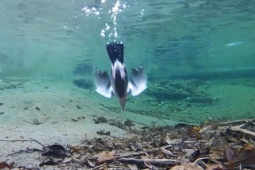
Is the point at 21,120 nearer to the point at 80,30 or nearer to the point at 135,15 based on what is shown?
the point at 135,15

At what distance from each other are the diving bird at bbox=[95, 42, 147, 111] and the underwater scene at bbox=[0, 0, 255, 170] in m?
0.01

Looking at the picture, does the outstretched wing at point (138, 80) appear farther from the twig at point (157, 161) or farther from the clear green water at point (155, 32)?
the clear green water at point (155, 32)

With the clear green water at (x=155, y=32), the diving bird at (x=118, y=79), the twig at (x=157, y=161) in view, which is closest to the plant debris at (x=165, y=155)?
the twig at (x=157, y=161)

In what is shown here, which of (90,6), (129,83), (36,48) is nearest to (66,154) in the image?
(129,83)

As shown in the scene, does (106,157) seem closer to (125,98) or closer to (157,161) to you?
(157,161)

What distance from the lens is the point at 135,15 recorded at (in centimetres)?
2069

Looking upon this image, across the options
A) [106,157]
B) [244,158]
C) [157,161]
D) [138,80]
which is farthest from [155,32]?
[244,158]

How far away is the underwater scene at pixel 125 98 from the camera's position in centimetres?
337

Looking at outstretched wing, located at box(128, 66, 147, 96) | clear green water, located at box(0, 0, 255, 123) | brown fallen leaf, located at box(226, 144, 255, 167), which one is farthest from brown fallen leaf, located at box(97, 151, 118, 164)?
clear green water, located at box(0, 0, 255, 123)

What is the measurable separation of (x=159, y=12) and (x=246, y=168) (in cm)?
1854

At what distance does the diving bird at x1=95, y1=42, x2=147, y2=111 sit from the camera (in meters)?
3.08

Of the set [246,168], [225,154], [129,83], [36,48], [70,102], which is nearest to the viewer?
[246,168]

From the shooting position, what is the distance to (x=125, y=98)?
3229 mm

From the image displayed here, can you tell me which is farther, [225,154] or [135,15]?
[135,15]
